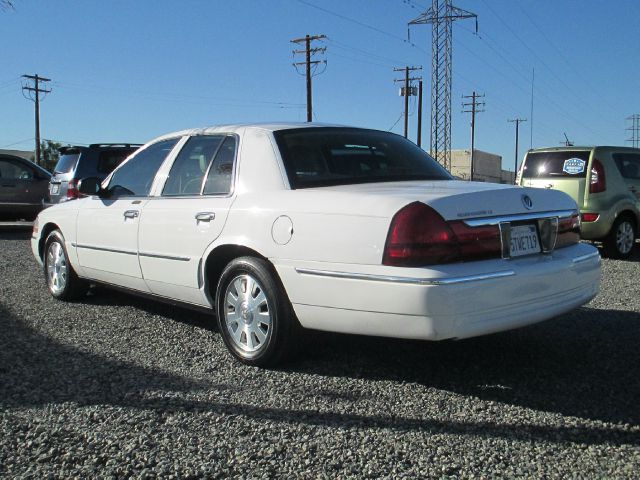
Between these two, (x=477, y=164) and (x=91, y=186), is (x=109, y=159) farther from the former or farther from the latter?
(x=477, y=164)

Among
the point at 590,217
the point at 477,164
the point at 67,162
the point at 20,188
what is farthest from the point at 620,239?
the point at 477,164

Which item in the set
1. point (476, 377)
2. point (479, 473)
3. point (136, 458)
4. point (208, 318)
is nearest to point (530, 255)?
point (476, 377)

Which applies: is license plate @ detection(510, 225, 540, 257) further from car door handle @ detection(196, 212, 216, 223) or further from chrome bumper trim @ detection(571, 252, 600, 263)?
car door handle @ detection(196, 212, 216, 223)

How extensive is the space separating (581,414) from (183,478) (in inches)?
75.7

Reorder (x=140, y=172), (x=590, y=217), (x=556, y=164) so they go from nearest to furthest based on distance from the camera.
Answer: (x=140, y=172)
(x=590, y=217)
(x=556, y=164)

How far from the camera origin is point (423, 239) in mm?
3367

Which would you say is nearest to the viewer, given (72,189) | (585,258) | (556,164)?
(585,258)

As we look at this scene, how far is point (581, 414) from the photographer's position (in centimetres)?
333

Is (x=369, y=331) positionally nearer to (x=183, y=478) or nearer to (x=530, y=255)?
(x=530, y=255)

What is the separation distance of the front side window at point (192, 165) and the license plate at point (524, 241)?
6.89ft

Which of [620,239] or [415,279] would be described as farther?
[620,239]

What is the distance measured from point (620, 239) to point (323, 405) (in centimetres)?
784

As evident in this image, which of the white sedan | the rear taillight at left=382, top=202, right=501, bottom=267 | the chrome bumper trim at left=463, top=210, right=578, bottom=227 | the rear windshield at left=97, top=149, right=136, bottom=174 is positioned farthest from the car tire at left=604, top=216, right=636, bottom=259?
the rear windshield at left=97, top=149, right=136, bottom=174

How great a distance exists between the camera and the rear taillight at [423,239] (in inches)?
132
